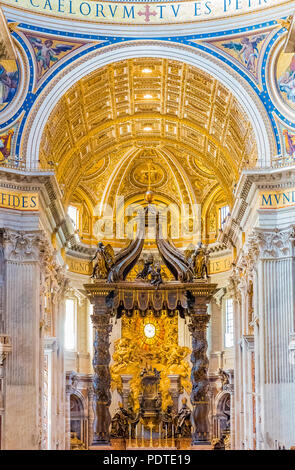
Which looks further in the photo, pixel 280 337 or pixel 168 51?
pixel 168 51

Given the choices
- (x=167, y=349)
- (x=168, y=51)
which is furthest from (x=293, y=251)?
(x=167, y=349)

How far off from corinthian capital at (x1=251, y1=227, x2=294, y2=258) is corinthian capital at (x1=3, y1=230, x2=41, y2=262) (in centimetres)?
701

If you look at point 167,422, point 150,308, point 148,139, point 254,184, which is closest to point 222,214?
point 148,139

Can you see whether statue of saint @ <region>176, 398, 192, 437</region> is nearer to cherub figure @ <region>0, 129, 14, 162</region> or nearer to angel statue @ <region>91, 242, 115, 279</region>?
angel statue @ <region>91, 242, 115, 279</region>

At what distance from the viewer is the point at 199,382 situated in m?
33.3

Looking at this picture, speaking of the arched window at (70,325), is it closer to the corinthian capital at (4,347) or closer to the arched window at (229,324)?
the arched window at (229,324)

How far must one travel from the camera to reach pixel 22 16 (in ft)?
111

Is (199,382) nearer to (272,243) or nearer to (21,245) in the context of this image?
(272,243)

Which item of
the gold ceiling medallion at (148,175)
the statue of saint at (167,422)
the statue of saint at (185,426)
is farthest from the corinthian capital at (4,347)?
the gold ceiling medallion at (148,175)

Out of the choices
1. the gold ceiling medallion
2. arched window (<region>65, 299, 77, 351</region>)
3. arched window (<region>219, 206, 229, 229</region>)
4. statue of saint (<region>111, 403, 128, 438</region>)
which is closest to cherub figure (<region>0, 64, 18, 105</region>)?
statue of saint (<region>111, 403, 128, 438</region>)
